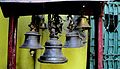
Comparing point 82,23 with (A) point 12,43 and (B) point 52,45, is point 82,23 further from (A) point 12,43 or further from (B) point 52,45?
(A) point 12,43

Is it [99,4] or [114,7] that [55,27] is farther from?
[114,7]

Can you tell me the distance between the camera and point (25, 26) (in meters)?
2.85

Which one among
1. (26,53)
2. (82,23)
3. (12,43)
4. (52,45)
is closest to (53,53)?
(52,45)

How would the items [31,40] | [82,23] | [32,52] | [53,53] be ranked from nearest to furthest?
[53,53], [31,40], [82,23], [32,52]

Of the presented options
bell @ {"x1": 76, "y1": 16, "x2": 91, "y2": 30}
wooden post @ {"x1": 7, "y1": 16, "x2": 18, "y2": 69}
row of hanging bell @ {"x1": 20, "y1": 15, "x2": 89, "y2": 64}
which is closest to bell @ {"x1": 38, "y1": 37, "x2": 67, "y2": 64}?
row of hanging bell @ {"x1": 20, "y1": 15, "x2": 89, "y2": 64}

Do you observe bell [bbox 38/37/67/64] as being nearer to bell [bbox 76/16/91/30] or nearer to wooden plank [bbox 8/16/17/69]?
wooden plank [bbox 8/16/17/69]

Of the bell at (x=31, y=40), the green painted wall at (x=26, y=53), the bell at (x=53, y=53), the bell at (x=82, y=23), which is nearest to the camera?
the bell at (x=53, y=53)

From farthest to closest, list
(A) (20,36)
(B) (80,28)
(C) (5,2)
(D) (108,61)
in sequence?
(D) (108,61) < (A) (20,36) < (B) (80,28) < (C) (5,2)

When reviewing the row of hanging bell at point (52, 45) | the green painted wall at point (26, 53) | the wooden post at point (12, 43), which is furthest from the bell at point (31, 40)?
the green painted wall at point (26, 53)

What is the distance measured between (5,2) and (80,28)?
79 cm

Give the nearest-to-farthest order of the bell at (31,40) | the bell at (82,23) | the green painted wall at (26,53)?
the bell at (31,40) → the bell at (82,23) → the green painted wall at (26,53)

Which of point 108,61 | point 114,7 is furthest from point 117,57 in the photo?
point 114,7

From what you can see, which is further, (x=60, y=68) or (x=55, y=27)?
(x=60, y=68)

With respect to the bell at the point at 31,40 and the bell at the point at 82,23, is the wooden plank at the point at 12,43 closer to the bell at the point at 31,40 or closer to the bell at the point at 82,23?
the bell at the point at 31,40
